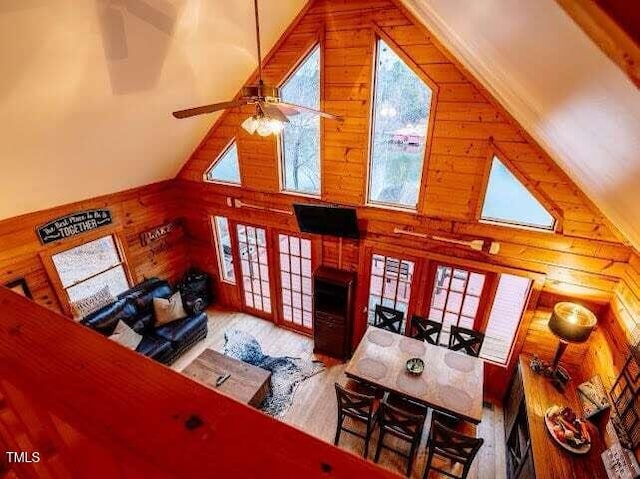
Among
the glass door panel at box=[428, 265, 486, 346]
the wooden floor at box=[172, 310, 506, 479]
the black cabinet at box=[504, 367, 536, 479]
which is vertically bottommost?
the wooden floor at box=[172, 310, 506, 479]

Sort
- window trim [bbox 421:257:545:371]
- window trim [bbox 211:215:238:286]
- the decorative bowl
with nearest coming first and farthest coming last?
the decorative bowl, window trim [bbox 421:257:545:371], window trim [bbox 211:215:238:286]

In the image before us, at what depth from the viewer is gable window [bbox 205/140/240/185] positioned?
4.95 meters

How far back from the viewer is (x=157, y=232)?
5.59 metres

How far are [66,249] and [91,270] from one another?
926 mm

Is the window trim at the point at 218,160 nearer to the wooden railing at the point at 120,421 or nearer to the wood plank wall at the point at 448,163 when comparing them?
the wood plank wall at the point at 448,163

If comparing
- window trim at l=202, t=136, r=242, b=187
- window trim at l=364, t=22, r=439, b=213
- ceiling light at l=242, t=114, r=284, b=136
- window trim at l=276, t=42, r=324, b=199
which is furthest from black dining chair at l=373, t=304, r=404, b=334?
ceiling light at l=242, t=114, r=284, b=136

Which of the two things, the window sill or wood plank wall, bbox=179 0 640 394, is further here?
the window sill

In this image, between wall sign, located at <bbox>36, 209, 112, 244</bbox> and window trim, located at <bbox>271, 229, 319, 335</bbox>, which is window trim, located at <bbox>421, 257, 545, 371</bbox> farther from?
wall sign, located at <bbox>36, 209, 112, 244</bbox>

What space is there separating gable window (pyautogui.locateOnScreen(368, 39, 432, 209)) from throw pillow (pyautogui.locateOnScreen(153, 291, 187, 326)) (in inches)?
140

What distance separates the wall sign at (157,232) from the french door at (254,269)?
1322 mm

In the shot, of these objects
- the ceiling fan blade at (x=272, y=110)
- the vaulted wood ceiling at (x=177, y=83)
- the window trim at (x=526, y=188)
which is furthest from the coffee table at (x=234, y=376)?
the window trim at (x=526, y=188)

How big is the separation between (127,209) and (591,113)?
5627mm

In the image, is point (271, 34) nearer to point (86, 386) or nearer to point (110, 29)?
point (110, 29)

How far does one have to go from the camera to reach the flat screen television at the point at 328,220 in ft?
13.9
